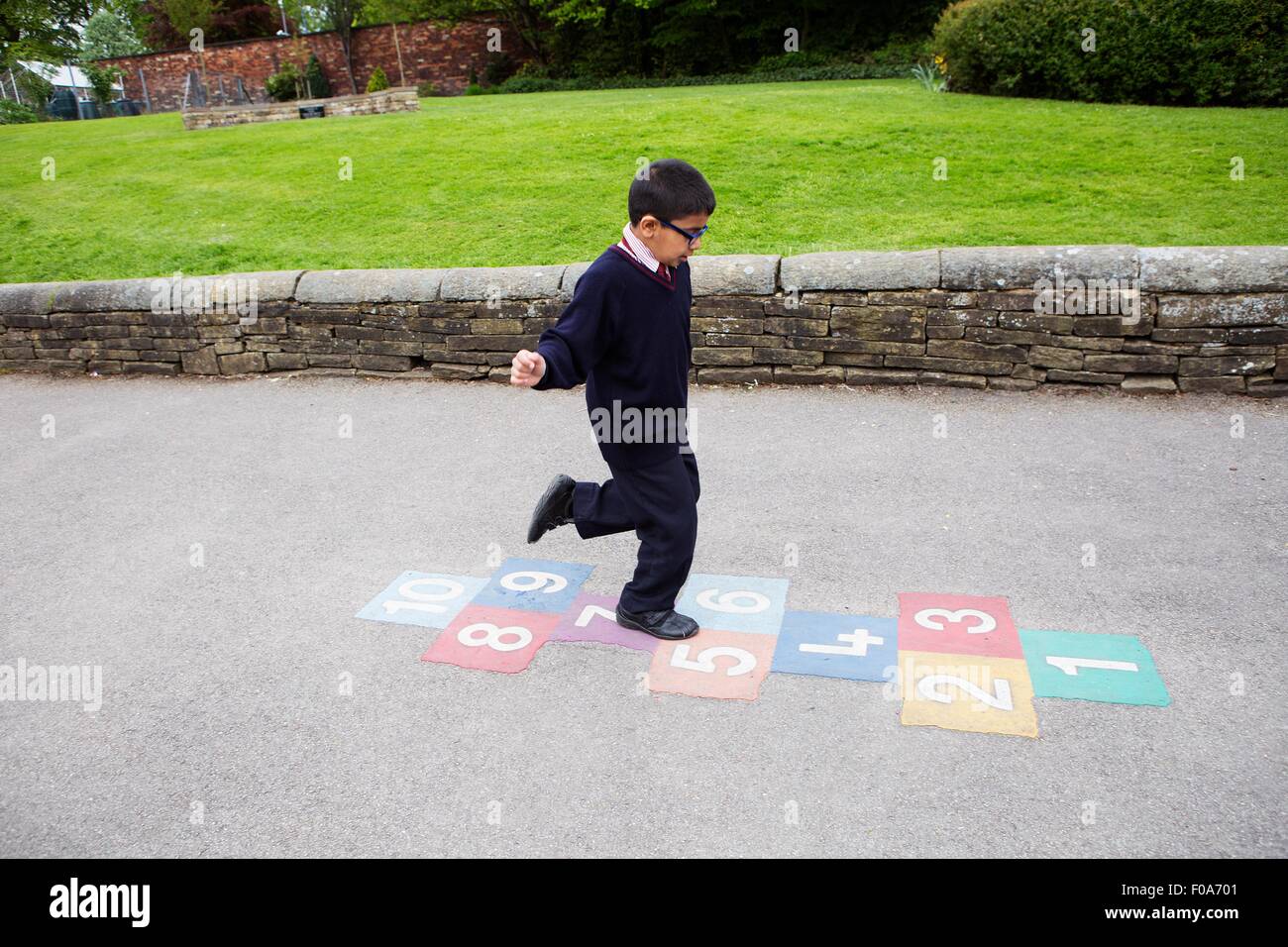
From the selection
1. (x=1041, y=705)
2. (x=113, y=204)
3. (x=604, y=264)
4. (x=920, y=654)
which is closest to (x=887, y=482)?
(x=920, y=654)

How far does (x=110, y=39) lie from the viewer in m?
49.4

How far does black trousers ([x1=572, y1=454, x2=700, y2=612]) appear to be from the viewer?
3.84 meters

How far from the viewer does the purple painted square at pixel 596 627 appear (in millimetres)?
4008

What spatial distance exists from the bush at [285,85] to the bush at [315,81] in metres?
0.29

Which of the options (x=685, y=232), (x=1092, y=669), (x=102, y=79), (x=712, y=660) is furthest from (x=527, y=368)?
(x=102, y=79)

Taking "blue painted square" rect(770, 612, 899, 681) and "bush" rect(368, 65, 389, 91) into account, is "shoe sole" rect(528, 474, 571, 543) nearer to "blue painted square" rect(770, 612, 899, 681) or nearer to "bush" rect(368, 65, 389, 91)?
"blue painted square" rect(770, 612, 899, 681)

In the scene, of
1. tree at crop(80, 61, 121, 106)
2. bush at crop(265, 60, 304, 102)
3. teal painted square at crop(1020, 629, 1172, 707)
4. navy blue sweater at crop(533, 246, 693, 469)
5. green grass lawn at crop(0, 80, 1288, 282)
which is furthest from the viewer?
tree at crop(80, 61, 121, 106)

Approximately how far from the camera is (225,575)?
15.7 ft

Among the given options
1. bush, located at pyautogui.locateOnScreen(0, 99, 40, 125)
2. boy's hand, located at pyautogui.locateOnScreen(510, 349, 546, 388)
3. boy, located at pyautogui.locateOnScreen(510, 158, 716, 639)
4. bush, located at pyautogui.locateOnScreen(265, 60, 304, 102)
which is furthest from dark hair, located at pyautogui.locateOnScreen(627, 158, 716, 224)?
bush, located at pyautogui.locateOnScreen(0, 99, 40, 125)

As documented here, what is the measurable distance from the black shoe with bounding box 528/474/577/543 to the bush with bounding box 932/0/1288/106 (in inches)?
484

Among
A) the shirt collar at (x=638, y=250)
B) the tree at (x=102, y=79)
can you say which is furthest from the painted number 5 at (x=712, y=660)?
the tree at (x=102, y=79)

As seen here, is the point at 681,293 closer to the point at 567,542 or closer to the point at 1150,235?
the point at 567,542

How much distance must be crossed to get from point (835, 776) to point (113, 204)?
1221 cm

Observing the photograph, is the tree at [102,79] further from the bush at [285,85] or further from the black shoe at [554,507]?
the black shoe at [554,507]
